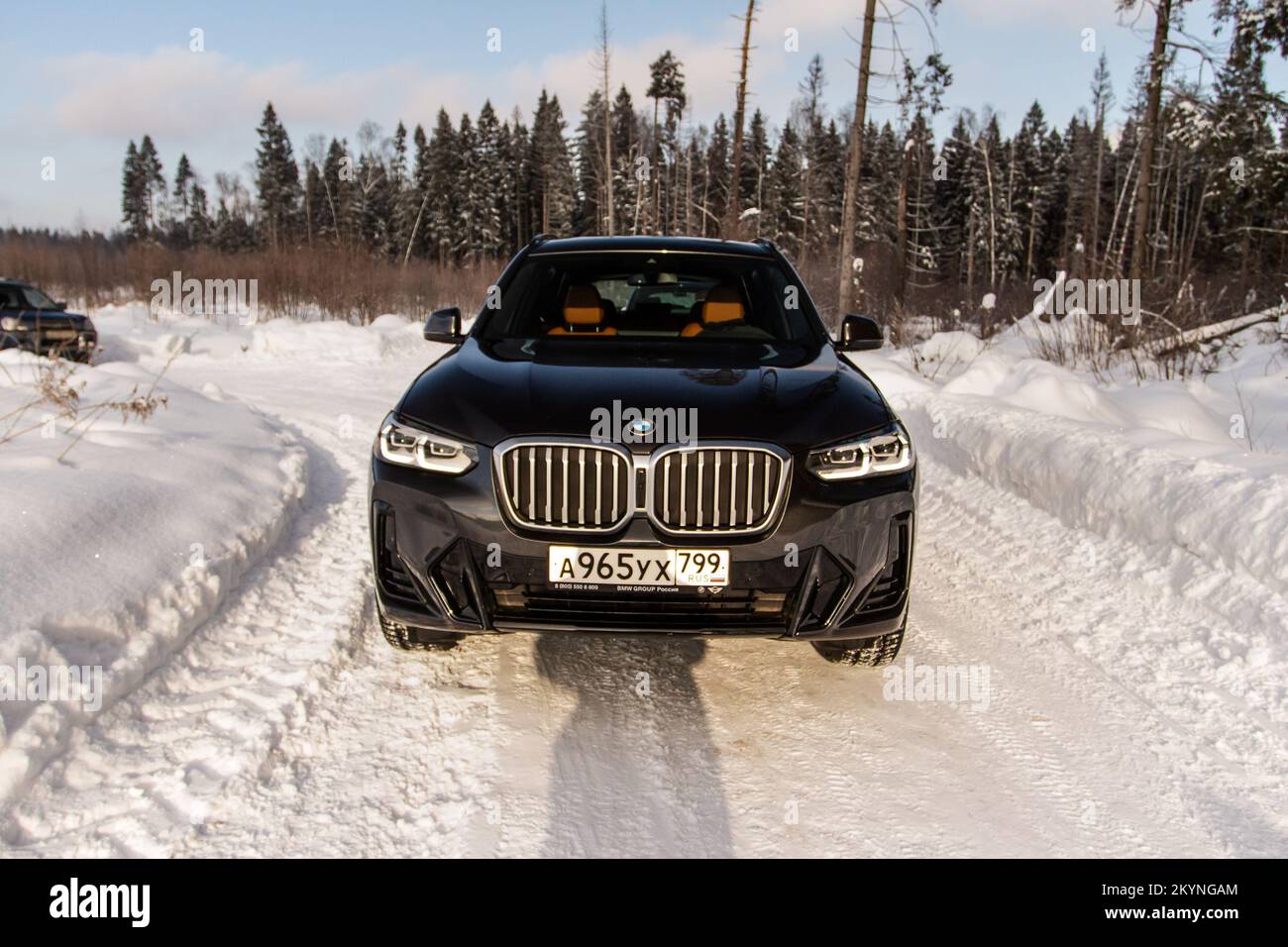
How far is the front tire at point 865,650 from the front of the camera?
Result: 3257 millimetres

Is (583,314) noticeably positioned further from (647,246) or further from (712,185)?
(712,185)

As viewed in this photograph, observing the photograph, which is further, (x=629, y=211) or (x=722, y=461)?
(x=629, y=211)

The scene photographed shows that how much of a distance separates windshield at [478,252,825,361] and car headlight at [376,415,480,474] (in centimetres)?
103

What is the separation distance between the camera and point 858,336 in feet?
14.0

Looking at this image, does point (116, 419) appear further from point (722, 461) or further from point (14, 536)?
point (722, 461)

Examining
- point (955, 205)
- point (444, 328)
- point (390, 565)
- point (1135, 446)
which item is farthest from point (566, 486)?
point (955, 205)

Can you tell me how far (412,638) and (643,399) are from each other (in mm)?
1305

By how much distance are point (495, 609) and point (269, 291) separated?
78.2 feet

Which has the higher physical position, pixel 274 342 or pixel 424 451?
pixel 274 342

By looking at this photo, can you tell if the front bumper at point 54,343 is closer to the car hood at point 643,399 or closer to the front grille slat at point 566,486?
the car hood at point 643,399

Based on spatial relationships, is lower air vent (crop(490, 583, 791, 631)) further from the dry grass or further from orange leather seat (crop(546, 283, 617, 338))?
the dry grass
